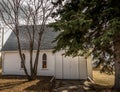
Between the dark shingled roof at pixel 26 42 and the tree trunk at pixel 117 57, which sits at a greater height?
the dark shingled roof at pixel 26 42

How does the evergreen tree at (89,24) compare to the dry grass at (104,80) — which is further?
the dry grass at (104,80)

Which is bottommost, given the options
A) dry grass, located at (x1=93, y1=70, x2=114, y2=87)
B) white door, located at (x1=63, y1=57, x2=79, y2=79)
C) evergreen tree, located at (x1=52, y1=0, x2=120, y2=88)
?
dry grass, located at (x1=93, y1=70, x2=114, y2=87)

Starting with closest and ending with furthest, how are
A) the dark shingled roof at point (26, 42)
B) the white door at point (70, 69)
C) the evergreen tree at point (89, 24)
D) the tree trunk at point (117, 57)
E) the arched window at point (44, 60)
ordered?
the evergreen tree at point (89, 24) → the tree trunk at point (117, 57) → the white door at point (70, 69) → the arched window at point (44, 60) → the dark shingled roof at point (26, 42)

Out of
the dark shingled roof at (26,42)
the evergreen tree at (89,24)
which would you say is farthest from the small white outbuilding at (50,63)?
the evergreen tree at (89,24)

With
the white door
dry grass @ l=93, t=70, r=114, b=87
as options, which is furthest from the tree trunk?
the white door

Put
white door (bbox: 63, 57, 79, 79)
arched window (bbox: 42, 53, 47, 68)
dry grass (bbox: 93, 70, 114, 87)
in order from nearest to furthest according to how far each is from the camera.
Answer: dry grass (bbox: 93, 70, 114, 87), white door (bbox: 63, 57, 79, 79), arched window (bbox: 42, 53, 47, 68)

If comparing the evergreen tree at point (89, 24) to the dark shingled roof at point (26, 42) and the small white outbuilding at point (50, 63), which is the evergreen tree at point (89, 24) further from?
the dark shingled roof at point (26, 42)

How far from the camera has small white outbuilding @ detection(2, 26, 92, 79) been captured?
31922 mm

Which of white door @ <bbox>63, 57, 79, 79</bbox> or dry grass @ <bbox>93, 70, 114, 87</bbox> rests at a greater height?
white door @ <bbox>63, 57, 79, 79</bbox>

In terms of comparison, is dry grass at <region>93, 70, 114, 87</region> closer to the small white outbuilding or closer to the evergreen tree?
the small white outbuilding

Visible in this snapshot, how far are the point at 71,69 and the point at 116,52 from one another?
14.9 metres

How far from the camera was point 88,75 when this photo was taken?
105 ft

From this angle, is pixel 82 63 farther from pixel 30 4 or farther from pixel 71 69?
pixel 30 4

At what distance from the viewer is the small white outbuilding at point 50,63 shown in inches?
1257
